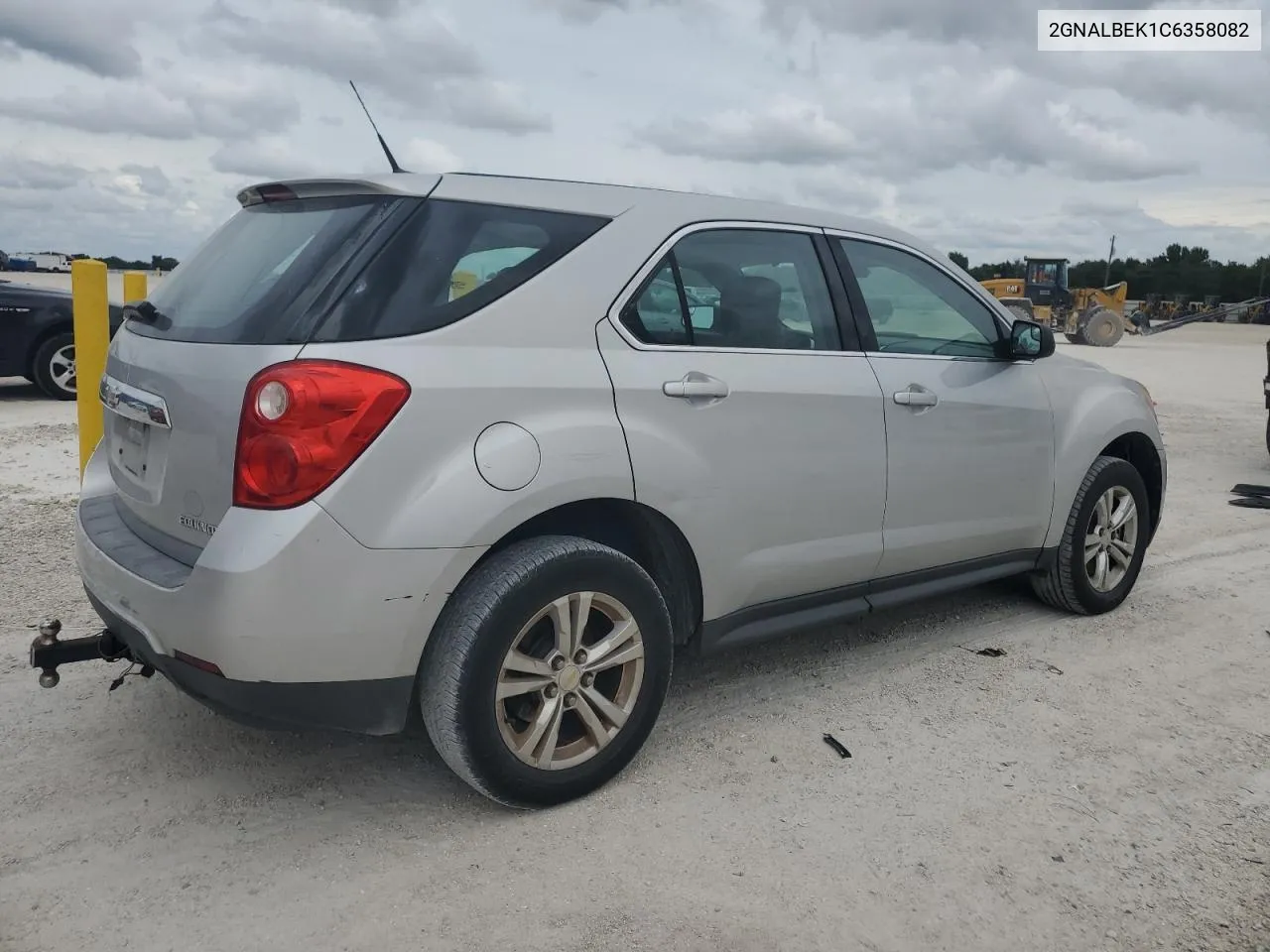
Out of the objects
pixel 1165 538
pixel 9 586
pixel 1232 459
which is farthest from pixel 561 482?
pixel 1232 459

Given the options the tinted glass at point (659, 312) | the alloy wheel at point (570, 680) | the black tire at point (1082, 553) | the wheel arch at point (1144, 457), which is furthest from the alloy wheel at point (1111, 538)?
the alloy wheel at point (570, 680)

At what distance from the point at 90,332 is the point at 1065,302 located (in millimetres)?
30525

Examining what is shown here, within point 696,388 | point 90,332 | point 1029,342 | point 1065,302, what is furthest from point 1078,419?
point 1065,302

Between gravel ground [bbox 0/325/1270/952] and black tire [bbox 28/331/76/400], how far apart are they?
22.5ft

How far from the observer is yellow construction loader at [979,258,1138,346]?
91.7 ft

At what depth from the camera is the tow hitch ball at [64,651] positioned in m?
3.09

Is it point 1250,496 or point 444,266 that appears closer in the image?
point 444,266

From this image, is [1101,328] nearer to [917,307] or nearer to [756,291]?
[917,307]

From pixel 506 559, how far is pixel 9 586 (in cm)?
321

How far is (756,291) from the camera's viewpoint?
3572 millimetres

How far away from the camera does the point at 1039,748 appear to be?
11.6ft

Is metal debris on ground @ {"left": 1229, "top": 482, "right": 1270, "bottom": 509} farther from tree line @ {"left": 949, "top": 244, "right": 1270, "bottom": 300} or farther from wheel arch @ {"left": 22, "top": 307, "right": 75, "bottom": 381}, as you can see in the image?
tree line @ {"left": 949, "top": 244, "right": 1270, "bottom": 300}

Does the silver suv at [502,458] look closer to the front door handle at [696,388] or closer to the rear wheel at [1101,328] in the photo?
the front door handle at [696,388]

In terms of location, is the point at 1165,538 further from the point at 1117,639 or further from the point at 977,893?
the point at 977,893
